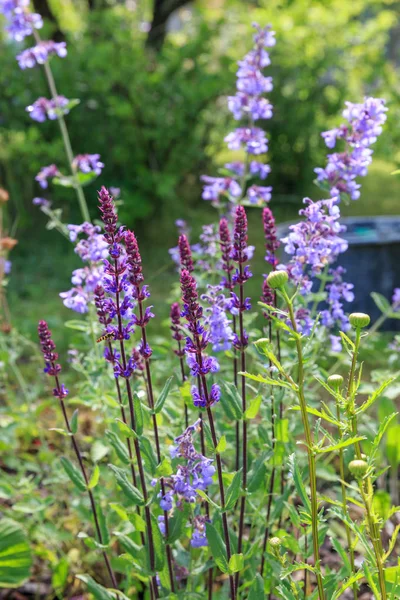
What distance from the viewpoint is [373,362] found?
13.0 ft

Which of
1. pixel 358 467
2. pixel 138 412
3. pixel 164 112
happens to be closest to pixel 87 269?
pixel 138 412

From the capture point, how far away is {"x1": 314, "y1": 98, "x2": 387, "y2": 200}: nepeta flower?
2.00 m

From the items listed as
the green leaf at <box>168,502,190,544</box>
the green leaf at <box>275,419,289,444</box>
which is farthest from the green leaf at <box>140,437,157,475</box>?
the green leaf at <box>275,419,289,444</box>

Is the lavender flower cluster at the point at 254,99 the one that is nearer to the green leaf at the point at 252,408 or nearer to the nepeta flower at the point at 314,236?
the nepeta flower at the point at 314,236

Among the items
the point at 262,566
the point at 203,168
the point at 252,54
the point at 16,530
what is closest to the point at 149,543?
the point at 262,566

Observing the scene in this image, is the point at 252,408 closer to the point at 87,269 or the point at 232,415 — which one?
→ the point at 232,415

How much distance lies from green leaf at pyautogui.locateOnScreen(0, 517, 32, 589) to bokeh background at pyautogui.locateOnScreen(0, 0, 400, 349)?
105 inches

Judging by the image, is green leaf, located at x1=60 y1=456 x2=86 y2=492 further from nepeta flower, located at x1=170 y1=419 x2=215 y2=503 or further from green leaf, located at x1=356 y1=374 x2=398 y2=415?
green leaf, located at x1=356 y1=374 x2=398 y2=415

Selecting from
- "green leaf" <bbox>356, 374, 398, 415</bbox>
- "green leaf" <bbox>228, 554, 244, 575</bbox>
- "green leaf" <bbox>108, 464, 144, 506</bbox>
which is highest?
"green leaf" <bbox>356, 374, 398, 415</bbox>

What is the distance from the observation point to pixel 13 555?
2369mm

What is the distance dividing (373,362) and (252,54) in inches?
80.0

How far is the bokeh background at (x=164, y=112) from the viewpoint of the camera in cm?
544

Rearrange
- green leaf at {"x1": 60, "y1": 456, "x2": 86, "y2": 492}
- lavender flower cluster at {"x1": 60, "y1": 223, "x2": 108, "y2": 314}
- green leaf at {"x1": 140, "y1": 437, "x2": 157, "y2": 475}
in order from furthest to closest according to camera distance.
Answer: lavender flower cluster at {"x1": 60, "y1": 223, "x2": 108, "y2": 314}, green leaf at {"x1": 60, "y1": 456, "x2": 86, "y2": 492}, green leaf at {"x1": 140, "y1": 437, "x2": 157, "y2": 475}

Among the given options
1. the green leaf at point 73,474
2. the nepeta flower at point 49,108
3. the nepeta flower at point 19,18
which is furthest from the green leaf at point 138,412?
the nepeta flower at point 19,18
